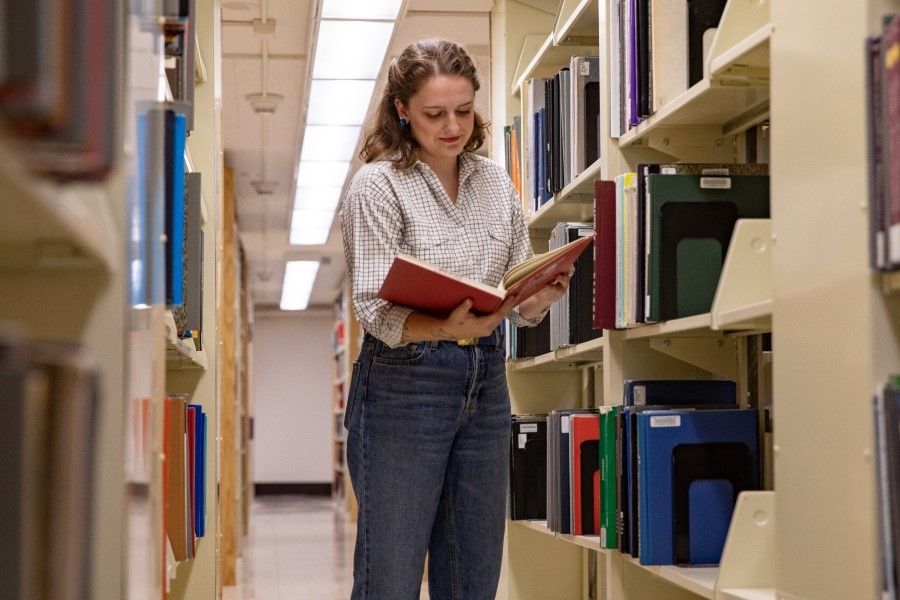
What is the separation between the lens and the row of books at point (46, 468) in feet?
2.37

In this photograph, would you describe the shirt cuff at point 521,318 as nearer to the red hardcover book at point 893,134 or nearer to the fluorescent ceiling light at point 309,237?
the red hardcover book at point 893,134

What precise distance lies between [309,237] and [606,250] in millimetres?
7554

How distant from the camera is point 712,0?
2236mm

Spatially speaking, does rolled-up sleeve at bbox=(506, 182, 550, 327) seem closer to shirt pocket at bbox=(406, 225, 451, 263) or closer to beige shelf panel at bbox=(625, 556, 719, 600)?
shirt pocket at bbox=(406, 225, 451, 263)

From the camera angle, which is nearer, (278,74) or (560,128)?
(560,128)

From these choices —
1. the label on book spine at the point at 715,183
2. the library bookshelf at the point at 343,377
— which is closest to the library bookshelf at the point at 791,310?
the label on book spine at the point at 715,183

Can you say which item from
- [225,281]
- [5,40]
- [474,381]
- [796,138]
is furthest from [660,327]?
[225,281]

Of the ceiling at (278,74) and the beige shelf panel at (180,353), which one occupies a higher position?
the ceiling at (278,74)

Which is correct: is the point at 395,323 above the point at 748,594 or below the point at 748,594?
above

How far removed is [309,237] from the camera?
32.1 ft

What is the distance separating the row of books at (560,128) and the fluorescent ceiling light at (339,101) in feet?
6.18

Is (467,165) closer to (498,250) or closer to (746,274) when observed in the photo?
(498,250)

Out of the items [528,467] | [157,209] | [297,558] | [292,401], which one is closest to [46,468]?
[157,209]

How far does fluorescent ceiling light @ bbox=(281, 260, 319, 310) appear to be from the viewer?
11.5 meters
